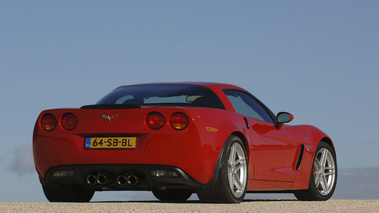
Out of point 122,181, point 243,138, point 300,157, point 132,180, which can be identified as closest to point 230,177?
point 243,138

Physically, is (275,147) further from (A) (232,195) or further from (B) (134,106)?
(B) (134,106)

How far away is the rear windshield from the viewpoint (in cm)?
840

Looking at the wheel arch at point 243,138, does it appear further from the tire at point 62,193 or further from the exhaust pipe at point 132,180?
the tire at point 62,193

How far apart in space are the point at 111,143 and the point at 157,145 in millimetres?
524

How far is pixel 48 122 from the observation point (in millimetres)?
8008

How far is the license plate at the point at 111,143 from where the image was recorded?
7586 mm

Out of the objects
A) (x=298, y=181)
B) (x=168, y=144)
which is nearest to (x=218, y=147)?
(x=168, y=144)

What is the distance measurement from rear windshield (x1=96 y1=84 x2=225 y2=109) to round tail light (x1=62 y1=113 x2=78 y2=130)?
82 centimetres

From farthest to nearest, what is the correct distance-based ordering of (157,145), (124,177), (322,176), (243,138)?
(322,176) < (243,138) < (124,177) < (157,145)

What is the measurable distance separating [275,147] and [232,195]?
152 centimetres

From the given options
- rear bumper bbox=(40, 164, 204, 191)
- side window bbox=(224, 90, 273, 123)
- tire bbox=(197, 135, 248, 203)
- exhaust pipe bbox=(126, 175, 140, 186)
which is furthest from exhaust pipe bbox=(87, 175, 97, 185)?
side window bbox=(224, 90, 273, 123)

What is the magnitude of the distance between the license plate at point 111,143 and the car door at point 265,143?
1.64 meters

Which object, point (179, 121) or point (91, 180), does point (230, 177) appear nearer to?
point (179, 121)

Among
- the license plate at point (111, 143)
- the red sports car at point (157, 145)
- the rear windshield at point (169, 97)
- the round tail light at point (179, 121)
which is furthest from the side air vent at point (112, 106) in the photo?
the rear windshield at point (169, 97)
